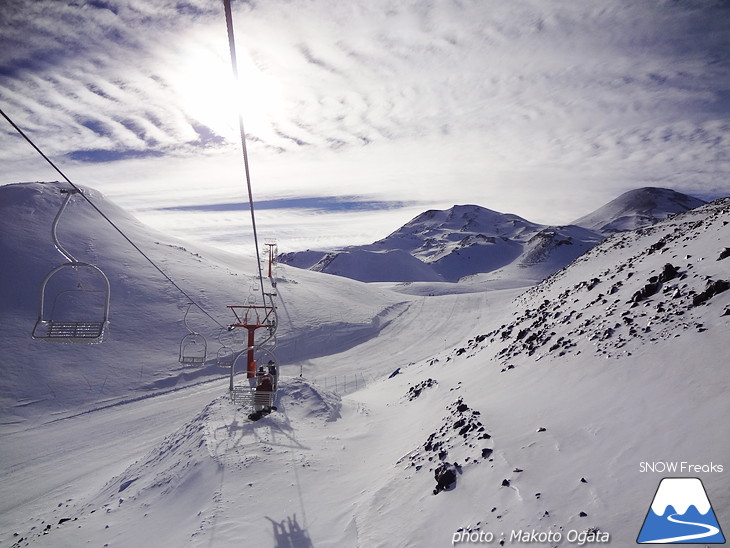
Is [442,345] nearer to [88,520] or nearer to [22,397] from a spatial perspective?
[88,520]

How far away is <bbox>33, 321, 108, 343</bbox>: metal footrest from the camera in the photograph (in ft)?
24.9

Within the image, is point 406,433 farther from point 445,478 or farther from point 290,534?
point 290,534

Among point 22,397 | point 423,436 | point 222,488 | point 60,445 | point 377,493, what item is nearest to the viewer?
point 377,493

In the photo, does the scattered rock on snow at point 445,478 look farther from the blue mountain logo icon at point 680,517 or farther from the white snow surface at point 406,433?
the blue mountain logo icon at point 680,517

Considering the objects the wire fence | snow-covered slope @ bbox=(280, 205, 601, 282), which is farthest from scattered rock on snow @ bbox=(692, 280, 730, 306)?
snow-covered slope @ bbox=(280, 205, 601, 282)

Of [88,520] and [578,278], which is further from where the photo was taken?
[578,278]

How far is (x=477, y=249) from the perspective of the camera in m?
177

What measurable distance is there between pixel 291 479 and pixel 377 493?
10.9 ft

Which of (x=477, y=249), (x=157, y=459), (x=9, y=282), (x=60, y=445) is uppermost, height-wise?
(x=477, y=249)

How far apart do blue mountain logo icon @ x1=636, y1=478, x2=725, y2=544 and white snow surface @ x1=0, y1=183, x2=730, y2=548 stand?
137 mm

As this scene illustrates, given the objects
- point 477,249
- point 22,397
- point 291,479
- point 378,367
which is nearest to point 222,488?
point 291,479

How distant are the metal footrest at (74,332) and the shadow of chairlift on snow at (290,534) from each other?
252 inches

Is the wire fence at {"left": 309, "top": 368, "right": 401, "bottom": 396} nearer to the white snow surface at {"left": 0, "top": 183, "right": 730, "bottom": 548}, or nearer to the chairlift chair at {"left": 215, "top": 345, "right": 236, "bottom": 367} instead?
the white snow surface at {"left": 0, "top": 183, "right": 730, "bottom": 548}

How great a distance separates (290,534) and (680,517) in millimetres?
8220
